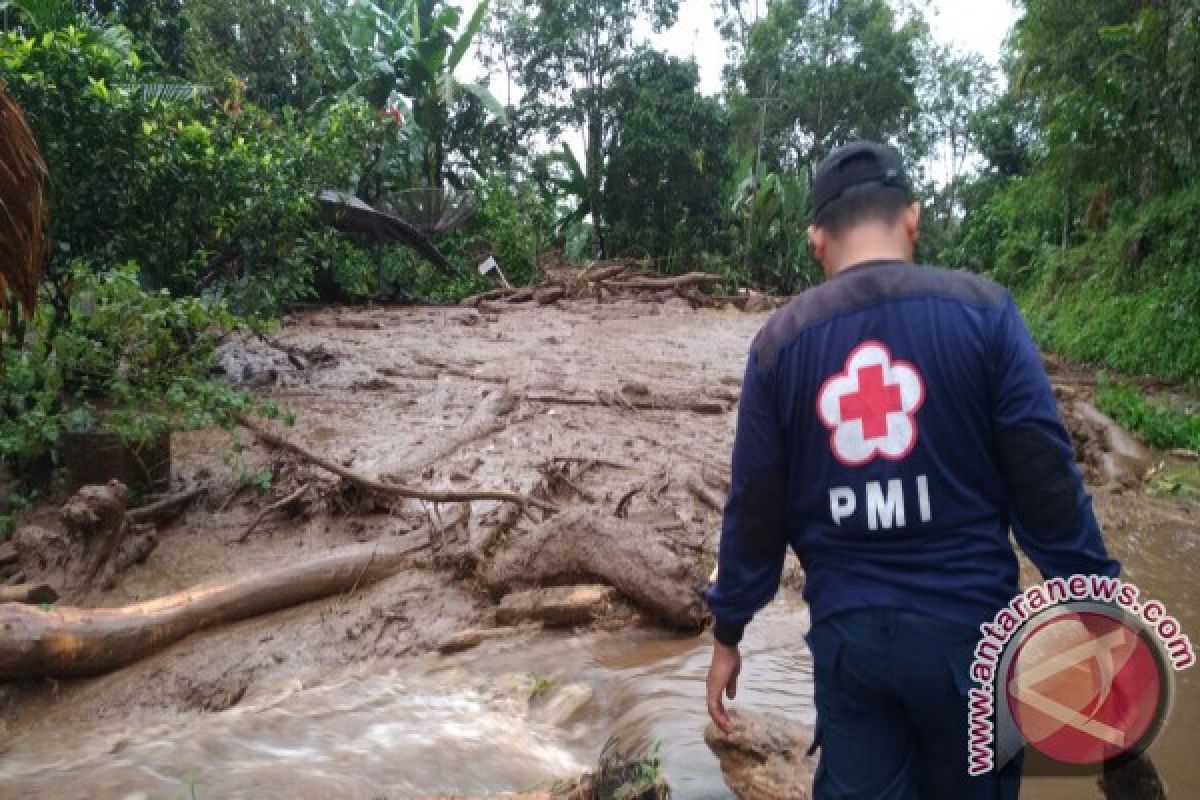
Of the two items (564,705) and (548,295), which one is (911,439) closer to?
(564,705)

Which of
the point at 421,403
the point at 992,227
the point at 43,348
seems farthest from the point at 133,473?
the point at 992,227

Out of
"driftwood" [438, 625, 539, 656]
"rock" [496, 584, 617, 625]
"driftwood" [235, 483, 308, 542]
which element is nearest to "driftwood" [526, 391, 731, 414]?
"driftwood" [235, 483, 308, 542]

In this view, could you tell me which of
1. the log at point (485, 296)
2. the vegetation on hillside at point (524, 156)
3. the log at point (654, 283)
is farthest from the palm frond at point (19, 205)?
the log at point (654, 283)

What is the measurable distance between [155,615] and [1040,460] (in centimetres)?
395

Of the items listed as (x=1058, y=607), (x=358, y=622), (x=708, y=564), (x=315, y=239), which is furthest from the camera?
(x=315, y=239)

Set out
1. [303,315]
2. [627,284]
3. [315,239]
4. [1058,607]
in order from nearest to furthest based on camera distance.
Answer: [1058,607], [315,239], [303,315], [627,284]

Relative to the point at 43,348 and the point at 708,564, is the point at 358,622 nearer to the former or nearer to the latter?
the point at 708,564

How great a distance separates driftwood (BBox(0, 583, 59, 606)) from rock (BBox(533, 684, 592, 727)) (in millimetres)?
2397

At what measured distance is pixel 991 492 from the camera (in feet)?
5.38

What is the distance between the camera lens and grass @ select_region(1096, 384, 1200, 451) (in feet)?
27.4

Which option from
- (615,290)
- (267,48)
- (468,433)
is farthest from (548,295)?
(468,433)

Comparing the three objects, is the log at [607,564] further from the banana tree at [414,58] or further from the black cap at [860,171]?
the banana tree at [414,58]

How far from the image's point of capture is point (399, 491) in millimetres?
5363

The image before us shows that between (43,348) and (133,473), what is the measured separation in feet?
3.11
